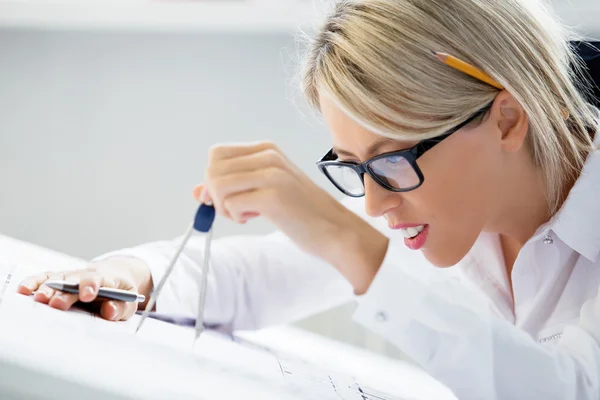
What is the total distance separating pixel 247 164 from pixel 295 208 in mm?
86

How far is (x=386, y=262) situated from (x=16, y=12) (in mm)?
1990

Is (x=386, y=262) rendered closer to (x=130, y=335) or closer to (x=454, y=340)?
(x=454, y=340)

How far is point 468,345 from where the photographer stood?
3.03 ft

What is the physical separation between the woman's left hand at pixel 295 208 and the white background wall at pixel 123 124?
140 cm

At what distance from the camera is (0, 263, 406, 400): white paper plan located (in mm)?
656

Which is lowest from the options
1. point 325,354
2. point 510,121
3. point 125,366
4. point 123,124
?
point 123,124

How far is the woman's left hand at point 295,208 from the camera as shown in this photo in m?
0.98

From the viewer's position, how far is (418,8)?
1031mm

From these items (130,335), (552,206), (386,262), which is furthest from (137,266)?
(552,206)

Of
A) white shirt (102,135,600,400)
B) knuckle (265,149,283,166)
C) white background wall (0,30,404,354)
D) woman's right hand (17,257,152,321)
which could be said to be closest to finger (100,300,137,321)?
woman's right hand (17,257,152,321)

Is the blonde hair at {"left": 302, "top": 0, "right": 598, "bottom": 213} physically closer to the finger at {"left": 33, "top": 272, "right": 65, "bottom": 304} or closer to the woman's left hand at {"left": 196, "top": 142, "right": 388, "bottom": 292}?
the woman's left hand at {"left": 196, "top": 142, "right": 388, "bottom": 292}

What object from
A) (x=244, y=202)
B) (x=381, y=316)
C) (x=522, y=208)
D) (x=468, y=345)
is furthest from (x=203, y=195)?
(x=522, y=208)

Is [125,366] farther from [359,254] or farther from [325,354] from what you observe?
[325,354]

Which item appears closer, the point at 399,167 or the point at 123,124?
the point at 399,167
